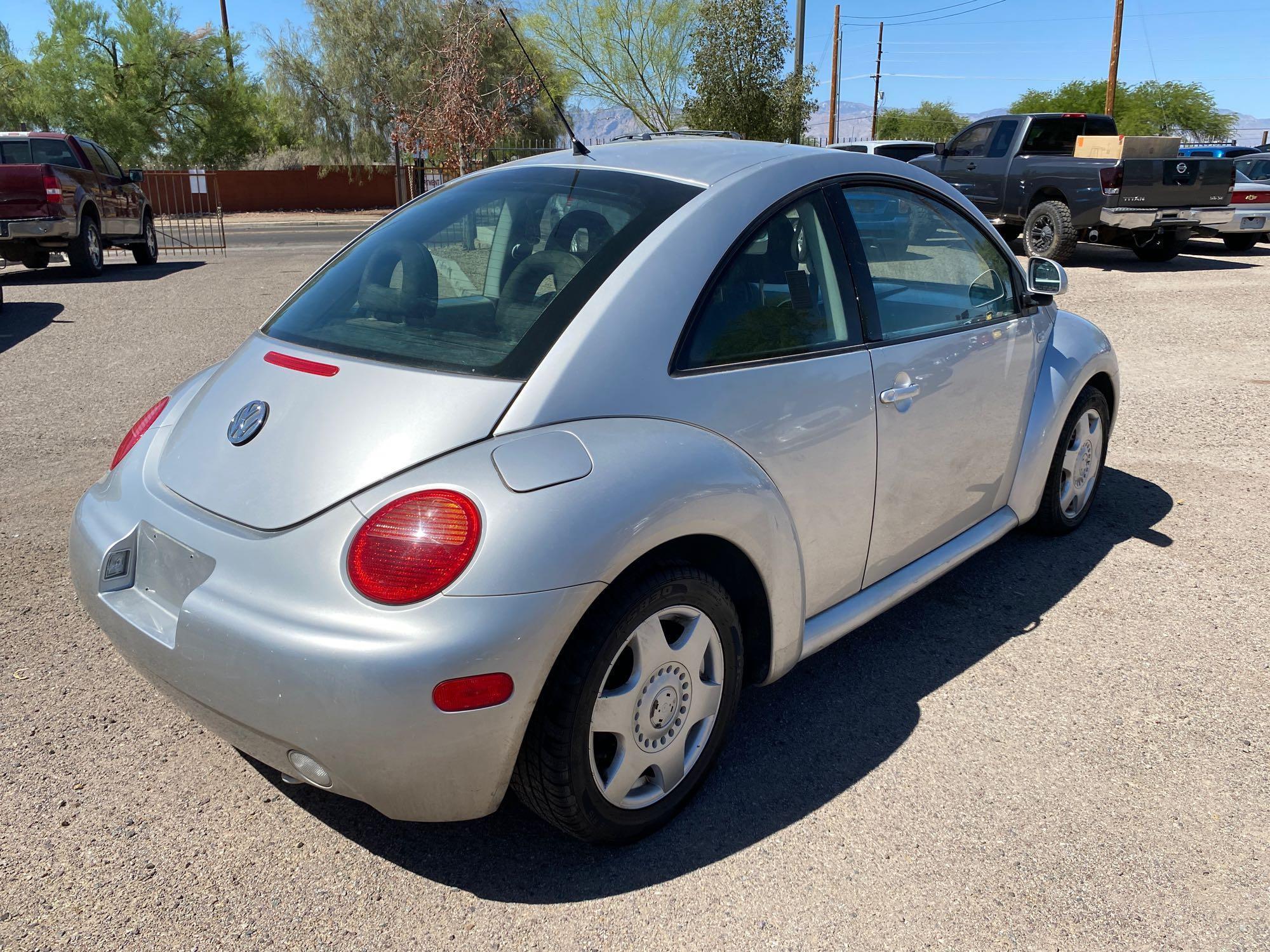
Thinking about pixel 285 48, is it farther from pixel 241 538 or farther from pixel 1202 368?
pixel 241 538

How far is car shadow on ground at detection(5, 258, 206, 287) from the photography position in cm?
1433

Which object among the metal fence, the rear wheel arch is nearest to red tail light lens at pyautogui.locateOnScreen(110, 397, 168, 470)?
the rear wheel arch

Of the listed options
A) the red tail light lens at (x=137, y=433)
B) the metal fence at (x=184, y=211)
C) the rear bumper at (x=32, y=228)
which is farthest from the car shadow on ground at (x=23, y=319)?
the metal fence at (x=184, y=211)

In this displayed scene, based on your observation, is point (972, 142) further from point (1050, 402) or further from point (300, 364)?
point (300, 364)

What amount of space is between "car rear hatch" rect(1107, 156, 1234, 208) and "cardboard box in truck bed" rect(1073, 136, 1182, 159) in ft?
1.24

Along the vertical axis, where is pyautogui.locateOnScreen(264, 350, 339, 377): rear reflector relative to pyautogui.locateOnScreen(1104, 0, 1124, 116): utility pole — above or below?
below

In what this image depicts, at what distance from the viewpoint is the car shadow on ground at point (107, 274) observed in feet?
47.0

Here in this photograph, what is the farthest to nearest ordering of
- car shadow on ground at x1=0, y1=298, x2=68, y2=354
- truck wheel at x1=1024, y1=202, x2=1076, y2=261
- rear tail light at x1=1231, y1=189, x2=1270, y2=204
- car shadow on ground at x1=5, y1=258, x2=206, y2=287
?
rear tail light at x1=1231, y1=189, x2=1270, y2=204
car shadow on ground at x1=5, y1=258, x2=206, y2=287
truck wheel at x1=1024, y1=202, x2=1076, y2=261
car shadow on ground at x1=0, y1=298, x2=68, y2=354

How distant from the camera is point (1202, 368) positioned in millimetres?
8312

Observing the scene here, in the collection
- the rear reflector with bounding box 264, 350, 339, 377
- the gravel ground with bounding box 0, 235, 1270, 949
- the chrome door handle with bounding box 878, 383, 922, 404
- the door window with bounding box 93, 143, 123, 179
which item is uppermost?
the door window with bounding box 93, 143, 123, 179

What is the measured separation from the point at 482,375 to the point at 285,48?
143 feet

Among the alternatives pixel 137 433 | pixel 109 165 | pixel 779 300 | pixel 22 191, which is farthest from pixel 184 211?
pixel 779 300

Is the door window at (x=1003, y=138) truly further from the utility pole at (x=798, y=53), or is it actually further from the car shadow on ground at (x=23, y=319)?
the car shadow on ground at (x=23, y=319)

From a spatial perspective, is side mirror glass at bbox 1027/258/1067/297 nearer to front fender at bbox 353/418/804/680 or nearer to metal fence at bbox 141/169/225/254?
front fender at bbox 353/418/804/680
